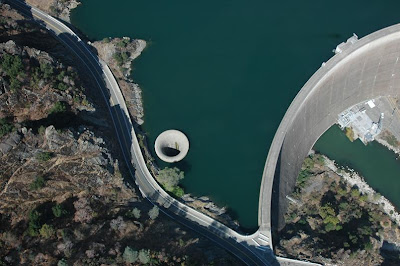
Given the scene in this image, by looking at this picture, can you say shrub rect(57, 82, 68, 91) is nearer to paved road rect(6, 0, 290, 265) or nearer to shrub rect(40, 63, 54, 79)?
shrub rect(40, 63, 54, 79)

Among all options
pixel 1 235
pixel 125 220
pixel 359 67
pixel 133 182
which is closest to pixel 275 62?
pixel 359 67

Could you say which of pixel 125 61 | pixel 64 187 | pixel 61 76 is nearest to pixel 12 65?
pixel 61 76

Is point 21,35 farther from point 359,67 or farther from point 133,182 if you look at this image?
point 359,67

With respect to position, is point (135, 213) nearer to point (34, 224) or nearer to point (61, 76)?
point (34, 224)

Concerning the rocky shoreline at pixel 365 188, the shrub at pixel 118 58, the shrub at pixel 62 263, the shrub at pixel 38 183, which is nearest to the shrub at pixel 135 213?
the shrub at pixel 62 263

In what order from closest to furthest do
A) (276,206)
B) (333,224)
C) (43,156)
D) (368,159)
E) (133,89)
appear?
(43,156)
(276,206)
(333,224)
(133,89)
(368,159)

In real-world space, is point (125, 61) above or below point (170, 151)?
above

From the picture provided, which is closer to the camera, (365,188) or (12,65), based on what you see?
(12,65)
